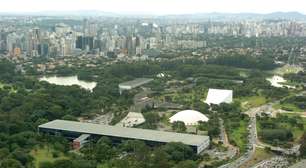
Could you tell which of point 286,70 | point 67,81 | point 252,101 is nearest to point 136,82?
point 67,81

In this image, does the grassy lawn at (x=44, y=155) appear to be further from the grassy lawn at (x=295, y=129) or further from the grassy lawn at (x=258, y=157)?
the grassy lawn at (x=295, y=129)

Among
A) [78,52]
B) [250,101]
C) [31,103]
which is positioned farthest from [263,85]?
[78,52]

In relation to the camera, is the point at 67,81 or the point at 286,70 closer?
the point at 67,81

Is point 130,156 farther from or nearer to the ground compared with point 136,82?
farther from the ground

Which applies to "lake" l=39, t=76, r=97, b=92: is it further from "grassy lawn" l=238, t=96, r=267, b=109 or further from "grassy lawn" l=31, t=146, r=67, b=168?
"grassy lawn" l=31, t=146, r=67, b=168

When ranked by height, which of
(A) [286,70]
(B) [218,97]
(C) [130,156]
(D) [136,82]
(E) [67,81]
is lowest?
(E) [67,81]

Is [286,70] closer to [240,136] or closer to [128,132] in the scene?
[240,136]
